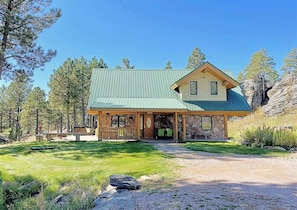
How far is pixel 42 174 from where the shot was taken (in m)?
7.98

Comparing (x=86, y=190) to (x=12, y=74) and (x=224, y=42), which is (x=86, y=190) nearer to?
(x=12, y=74)


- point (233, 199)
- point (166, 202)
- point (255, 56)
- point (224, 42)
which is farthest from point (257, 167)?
point (255, 56)

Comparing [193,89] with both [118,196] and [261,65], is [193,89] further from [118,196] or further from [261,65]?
[261,65]

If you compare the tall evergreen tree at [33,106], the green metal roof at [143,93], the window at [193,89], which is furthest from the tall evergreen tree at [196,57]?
the window at [193,89]

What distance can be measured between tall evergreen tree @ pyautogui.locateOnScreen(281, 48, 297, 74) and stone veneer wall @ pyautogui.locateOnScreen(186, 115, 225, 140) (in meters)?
37.3

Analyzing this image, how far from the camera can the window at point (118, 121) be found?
19141 millimetres

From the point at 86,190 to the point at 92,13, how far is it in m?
15.8

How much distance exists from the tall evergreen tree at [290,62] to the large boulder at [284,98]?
68.3 feet

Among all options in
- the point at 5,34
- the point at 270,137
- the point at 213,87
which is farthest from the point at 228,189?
the point at 213,87

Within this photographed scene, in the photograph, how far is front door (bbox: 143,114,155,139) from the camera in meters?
19.7

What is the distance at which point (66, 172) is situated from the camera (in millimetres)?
8055

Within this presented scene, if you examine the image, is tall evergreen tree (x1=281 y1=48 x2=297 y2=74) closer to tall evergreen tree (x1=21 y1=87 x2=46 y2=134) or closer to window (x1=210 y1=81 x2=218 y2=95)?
window (x1=210 y1=81 x2=218 y2=95)

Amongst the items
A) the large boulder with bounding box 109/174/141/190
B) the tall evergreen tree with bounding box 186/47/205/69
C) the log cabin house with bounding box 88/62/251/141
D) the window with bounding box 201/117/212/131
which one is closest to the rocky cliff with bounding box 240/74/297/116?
the log cabin house with bounding box 88/62/251/141

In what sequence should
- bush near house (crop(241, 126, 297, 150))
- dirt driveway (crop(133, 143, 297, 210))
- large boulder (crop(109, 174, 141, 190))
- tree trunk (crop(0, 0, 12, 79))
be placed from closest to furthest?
dirt driveway (crop(133, 143, 297, 210)) < large boulder (crop(109, 174, 141, 190)) < bush near house (crop(241, 126, 297, 150)) < tree trunk (crop(0, 0, 12, 79))
